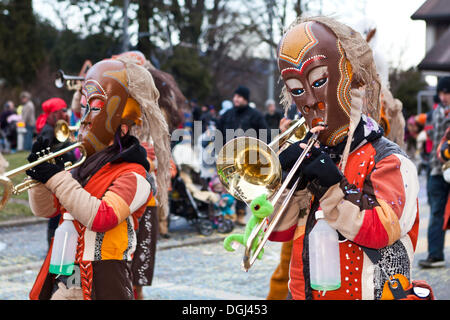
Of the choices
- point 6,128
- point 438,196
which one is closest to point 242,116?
point 438,196

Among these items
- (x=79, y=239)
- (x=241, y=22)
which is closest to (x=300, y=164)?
(x=79, y=239)

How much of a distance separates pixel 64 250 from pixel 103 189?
351 millimetres

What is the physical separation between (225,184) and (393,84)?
3155 cm

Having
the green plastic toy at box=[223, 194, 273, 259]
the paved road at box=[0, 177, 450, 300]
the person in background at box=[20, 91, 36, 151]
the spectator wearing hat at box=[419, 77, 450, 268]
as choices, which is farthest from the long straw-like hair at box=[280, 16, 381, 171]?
the person in background at box=[20, 91, 36, 151]

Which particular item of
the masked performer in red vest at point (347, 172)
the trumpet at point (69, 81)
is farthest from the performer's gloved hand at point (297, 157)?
the trumpet at point (69, 81)

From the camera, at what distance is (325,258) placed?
2404mm

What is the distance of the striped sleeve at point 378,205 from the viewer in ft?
7.54

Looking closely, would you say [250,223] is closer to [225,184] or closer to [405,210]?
[225,184]

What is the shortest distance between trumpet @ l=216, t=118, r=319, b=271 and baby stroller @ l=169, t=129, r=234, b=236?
6.36 m

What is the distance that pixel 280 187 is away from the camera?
2408mm

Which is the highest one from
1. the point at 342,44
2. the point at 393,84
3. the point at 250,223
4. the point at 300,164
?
the point at 342,44

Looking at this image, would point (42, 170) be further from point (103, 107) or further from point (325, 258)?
point (325, 258)

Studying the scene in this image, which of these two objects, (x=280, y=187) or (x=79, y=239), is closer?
(x=280, y=187)
